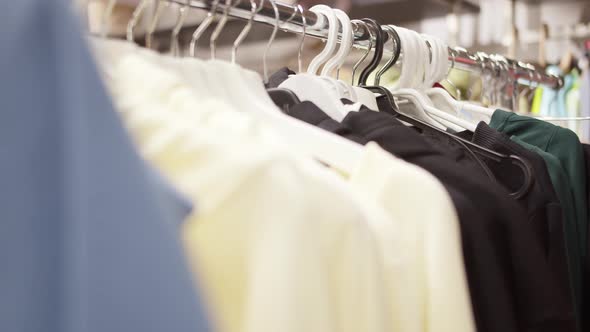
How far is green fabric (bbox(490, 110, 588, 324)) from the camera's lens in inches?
28.2

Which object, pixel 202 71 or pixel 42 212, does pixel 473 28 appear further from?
pixel 42 212

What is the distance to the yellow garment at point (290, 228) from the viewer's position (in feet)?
1.06

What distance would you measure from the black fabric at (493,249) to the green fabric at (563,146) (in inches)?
6.8

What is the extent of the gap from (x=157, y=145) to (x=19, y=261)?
0.15 m

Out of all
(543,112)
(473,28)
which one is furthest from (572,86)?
(473,28)

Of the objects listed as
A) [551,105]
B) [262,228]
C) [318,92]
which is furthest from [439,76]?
[551,105]

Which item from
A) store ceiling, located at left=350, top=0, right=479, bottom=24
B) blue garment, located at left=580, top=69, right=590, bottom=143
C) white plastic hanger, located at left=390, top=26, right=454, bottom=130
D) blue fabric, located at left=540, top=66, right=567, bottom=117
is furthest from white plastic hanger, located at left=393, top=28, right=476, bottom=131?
store ceiling, located at left=350, top=0, right=479, bottom=24

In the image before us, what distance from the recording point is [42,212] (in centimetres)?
23

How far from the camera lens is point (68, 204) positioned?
0.76ft

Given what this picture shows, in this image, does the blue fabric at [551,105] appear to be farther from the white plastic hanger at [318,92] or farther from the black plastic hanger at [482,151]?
the white plastic hanger at [318,92]

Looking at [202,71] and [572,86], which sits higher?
[202,71]

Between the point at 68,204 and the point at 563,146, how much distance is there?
2.11ft

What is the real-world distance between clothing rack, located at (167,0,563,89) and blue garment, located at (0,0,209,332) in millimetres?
351

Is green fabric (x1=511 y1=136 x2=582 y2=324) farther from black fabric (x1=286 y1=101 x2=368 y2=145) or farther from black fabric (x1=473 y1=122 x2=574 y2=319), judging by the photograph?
black fabric (x1=286 y1=101 x2=368 y2=145)
